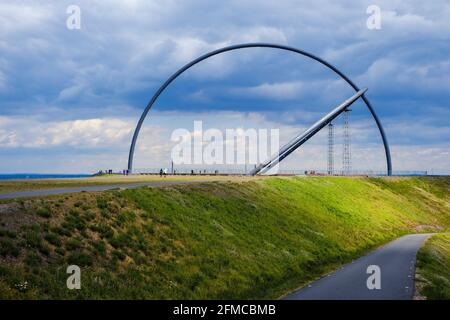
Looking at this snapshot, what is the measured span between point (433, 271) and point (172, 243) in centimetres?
1778

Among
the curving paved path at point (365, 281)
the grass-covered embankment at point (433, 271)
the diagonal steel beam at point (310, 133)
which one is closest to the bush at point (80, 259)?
the curving paved path at point (365, 281)

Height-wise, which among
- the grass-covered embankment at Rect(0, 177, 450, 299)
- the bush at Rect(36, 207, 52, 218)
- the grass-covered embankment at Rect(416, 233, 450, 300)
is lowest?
the grass-covered embankment at Rect(416, 233, 450, 300)

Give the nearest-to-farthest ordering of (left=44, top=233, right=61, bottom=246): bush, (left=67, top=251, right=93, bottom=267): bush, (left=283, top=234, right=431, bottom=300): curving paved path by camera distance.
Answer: (left=67, top=251, right=93, bottom=267): bush
(left=44, top=233, right=61, bottom=246): bush
(left=283, top=234, right=431, bottom=300): curving paved path

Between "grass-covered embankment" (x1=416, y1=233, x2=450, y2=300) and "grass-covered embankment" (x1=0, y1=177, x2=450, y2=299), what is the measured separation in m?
5.94

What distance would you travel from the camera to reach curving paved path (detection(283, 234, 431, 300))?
79.7 feet

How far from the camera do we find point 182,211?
35062 mm

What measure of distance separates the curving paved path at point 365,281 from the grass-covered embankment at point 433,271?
1.68ft

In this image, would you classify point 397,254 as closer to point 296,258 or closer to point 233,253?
point 296,258

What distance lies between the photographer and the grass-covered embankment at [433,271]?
26.3 metres

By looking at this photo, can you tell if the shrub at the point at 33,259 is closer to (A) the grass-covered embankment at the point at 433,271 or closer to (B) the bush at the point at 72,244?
(B) the bush at the point at 72,244

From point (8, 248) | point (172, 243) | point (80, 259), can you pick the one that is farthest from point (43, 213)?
point (172, 243)

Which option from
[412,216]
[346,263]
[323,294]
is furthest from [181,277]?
[412,216]

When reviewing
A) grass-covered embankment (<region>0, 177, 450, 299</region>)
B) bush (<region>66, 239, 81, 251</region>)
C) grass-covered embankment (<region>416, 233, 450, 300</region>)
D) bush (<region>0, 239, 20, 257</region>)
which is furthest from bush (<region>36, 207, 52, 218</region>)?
grass-covered embankment (<region>416, 233, 450, 300</region>)

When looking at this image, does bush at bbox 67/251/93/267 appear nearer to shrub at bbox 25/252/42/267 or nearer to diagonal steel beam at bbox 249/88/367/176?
shrub at bbox 25/252/42/267
